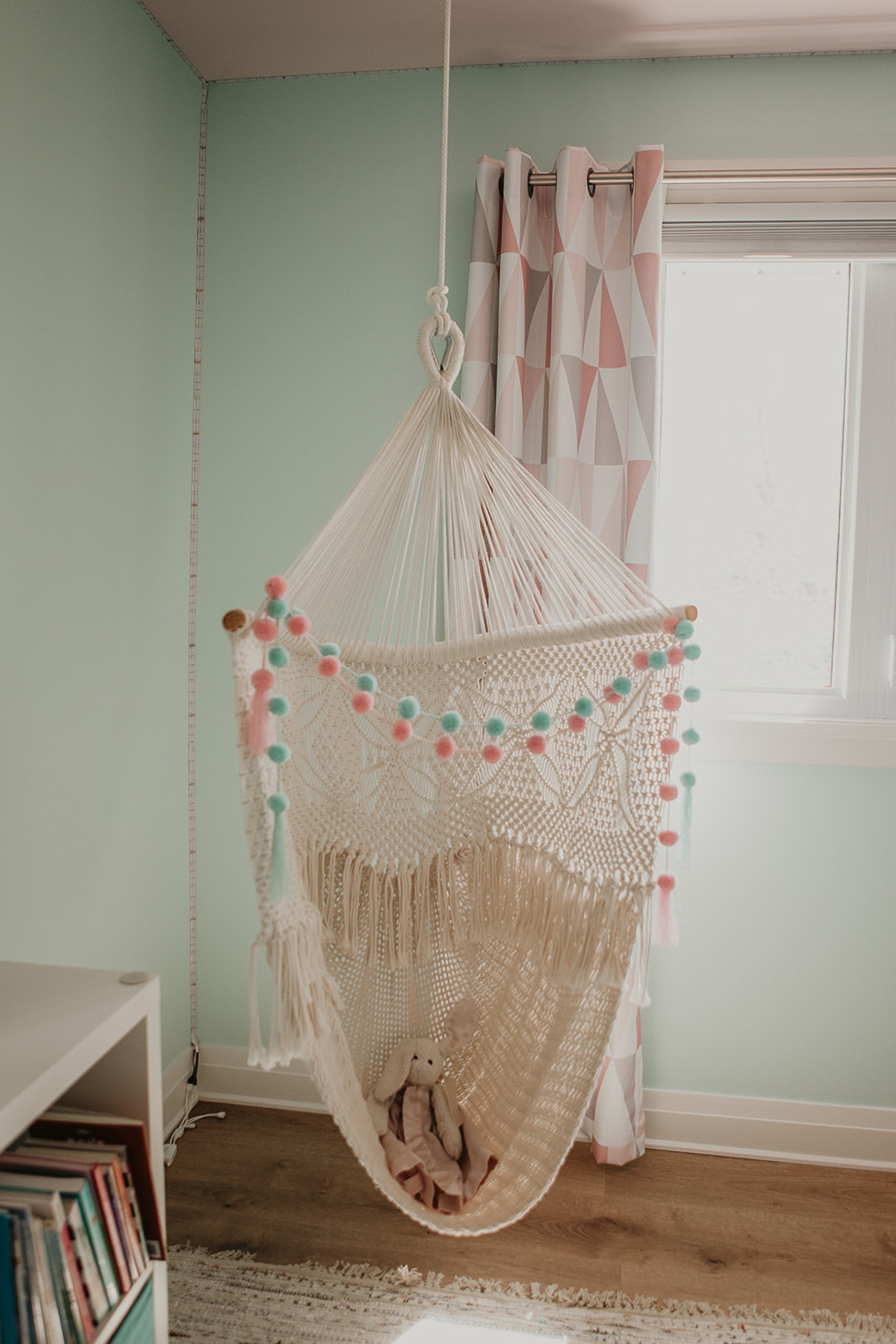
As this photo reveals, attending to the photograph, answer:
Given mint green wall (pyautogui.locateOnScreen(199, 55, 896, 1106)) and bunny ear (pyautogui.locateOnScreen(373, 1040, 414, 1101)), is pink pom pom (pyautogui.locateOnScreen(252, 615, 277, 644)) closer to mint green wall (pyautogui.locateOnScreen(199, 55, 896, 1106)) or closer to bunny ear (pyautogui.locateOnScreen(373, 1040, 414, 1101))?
bunny ear (pyautogui.locateOnScreen(373, 1040, 414, 1101))

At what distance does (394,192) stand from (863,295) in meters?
1.07

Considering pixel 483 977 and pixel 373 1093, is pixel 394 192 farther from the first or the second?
pixel 373 1093

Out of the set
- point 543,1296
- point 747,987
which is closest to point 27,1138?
point 543,1296

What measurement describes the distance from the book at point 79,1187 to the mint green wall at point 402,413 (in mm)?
1202

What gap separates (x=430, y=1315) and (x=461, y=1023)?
50 cm

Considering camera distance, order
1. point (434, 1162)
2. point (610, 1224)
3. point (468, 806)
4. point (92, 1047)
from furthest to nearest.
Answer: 1. point (610, 1224)
2. point (434, 1162)
3. point (468, 806)
4. point (92, 1047)

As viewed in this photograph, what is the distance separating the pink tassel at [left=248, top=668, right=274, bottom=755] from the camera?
3.49 ft

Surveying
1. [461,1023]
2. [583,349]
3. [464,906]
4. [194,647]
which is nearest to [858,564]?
[583,349]

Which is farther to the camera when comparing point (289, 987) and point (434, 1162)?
point (434, 1162)

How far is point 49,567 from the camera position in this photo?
1447mm

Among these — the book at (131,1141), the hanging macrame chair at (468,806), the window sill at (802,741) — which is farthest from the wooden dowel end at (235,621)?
the window sill at (802,741)

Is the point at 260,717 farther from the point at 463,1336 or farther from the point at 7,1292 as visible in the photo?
the point at 463,1336

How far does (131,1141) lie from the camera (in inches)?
40.2

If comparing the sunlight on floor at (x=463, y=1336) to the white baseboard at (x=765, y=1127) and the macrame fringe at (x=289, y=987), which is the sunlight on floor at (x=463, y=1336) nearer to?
the white baseboard at (x=765, y=1127)
